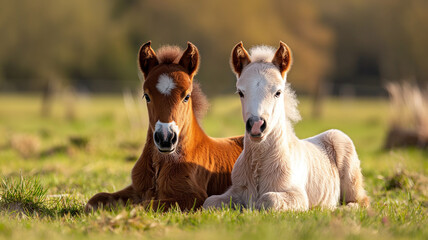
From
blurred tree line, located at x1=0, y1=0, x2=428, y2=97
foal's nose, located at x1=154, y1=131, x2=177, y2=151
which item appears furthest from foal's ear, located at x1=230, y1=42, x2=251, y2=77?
blurred tree line, located at x1=0, y1=0, x2=428, y2=97

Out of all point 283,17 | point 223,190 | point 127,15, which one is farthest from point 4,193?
point 127,15

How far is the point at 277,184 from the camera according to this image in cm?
546

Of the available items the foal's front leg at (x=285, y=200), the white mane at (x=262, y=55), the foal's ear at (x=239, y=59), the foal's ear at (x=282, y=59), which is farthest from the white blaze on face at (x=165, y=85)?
the foal's front leg at (x=285, y=200)

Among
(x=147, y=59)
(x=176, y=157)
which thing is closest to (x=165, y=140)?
(x=176, y=157)

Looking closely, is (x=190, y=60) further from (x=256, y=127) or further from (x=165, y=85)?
(x=256, y=127)

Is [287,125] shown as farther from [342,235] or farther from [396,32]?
[396,32]

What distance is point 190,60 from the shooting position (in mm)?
5871

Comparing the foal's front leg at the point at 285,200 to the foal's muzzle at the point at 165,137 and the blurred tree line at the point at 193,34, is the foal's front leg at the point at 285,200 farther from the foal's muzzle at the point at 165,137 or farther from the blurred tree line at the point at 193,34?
the blurred tree line at the point at 193,34

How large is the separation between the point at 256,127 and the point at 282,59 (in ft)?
3.18

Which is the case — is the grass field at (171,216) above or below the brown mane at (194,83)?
below

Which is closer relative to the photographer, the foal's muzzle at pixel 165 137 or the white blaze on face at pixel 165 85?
the foal's muzzle at pixel 165 137

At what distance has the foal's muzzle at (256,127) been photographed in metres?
4.95

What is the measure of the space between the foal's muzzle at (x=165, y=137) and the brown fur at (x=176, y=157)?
0.38 feet

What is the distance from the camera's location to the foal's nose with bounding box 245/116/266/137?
495cm
